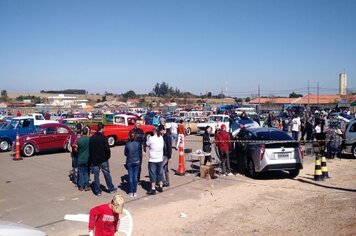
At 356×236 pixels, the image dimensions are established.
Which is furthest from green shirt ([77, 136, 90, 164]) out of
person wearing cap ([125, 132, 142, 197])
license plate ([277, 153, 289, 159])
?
license plate ([277, 153, 289, 159])

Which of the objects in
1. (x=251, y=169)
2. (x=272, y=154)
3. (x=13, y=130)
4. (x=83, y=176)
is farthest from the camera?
(x=13, y=130)

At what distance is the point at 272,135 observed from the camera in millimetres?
12094

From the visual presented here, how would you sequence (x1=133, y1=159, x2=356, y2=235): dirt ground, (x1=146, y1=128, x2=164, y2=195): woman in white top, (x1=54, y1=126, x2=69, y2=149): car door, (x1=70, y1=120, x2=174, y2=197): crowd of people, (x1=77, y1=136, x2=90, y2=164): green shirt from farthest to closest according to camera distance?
(x1=54, y1=126, x2=69, y2=149): car door, (x1=77, y1=136, x2=90, y2=164): green shirt, (x1=146, y1=128, x2=164, y2=195): woman in white top, (x1=70, y1=120, x2=174, y2=197): crowd of people, (x1=133, y1=159, x2=356, y2=235): dirt ground

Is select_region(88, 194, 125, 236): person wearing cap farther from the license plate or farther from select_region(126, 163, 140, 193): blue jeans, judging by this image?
the license plate

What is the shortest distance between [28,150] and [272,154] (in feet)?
41.2

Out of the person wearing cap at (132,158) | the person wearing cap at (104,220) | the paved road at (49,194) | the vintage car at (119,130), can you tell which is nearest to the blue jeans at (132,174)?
the person wearing cap at (132,158)

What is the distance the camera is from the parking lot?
7.24 metres

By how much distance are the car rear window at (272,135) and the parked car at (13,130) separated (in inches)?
589

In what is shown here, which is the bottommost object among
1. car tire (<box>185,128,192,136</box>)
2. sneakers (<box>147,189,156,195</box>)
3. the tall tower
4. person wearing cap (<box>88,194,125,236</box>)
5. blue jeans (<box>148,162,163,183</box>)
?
car tire (<box>185,128,192,136</box>)

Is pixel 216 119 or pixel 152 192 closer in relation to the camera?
pixel 152 192

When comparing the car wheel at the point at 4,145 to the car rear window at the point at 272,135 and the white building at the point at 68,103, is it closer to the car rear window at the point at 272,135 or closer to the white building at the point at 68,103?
the car rear window at the point at 272,135

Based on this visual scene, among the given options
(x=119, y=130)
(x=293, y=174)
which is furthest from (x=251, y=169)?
(x=119, y=130)

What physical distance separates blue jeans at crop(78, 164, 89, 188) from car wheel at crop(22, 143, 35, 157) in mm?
8772

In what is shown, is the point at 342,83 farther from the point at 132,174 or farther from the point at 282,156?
the point at 132,174
